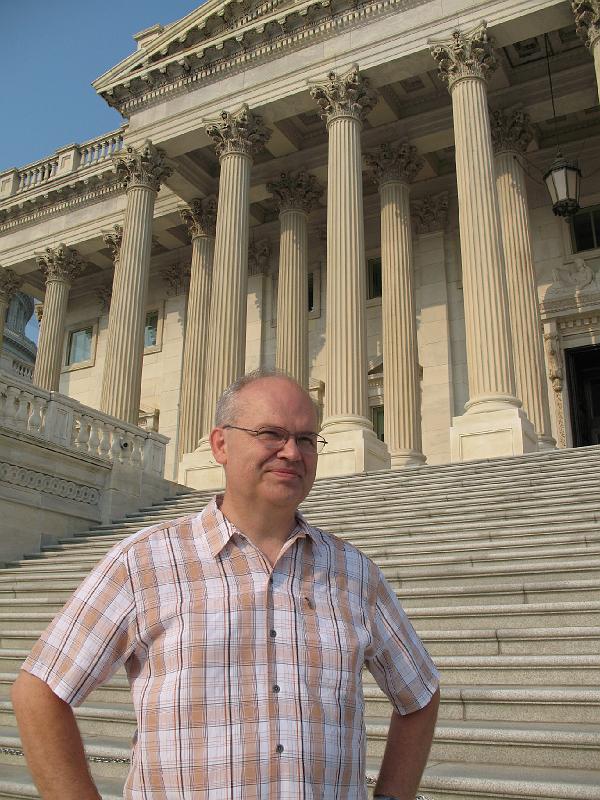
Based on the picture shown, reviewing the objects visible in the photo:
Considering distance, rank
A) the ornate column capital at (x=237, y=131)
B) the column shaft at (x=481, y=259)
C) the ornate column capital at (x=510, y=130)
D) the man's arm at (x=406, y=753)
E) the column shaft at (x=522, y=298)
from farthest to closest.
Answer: the ornate column capital at (x=237, y=131), the ornate column capital at (x=510, y=130), the column shaft at (x=522, y=298), the column shaft at (x=481, y=259), the man's arm at (x=406, y=753)

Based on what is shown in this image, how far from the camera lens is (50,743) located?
71.8 inches

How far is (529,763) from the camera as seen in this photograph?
447cm

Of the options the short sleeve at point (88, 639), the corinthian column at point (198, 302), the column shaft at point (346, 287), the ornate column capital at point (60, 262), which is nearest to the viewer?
the short sleeve at point (88, 639)

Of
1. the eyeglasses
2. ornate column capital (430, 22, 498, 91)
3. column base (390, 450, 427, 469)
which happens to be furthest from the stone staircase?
ornate column capital (430, 22, 498, 91)

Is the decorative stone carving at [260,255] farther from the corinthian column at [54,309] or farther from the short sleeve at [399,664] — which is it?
the short sleeve at [399,664]

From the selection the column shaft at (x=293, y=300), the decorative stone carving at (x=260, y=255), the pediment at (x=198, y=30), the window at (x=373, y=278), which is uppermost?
the pediment at (x=198, y=30)

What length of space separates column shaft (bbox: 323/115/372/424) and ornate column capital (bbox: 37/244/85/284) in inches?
507

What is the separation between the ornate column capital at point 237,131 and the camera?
20.6 metres

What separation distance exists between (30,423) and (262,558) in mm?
12094

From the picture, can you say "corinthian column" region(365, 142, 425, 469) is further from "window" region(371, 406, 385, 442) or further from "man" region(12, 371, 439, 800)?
"man" region(12, 371, 439, 800)

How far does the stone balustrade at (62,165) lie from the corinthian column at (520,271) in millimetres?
13806

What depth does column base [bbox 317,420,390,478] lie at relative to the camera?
16.3m

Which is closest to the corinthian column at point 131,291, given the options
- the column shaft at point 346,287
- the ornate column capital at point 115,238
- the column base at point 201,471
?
the column base at point 201,471

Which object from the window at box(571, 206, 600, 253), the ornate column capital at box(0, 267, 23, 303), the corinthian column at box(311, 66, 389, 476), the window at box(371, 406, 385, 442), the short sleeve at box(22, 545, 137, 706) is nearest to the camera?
the short sleeve at box(22, 545, 137, 706)
